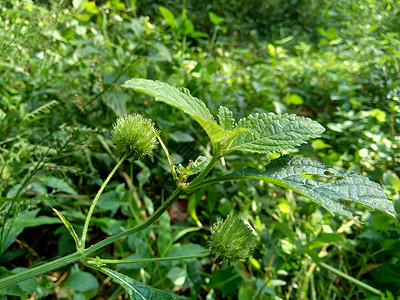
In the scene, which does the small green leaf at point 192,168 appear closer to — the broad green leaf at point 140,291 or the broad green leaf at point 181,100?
the broad green leaf at point 181,100

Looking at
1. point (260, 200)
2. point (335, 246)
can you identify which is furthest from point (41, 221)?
point (335, 246)

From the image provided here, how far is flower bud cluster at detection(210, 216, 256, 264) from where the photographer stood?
0.52 m

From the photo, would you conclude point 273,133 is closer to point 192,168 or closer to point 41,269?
point 192,168

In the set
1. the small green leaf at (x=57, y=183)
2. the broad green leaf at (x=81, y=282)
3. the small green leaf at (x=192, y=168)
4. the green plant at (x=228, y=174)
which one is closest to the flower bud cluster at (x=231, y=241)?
the green plant at (x=228, y=174)

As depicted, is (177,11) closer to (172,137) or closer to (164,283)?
(172,137)

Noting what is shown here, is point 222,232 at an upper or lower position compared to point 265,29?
upper

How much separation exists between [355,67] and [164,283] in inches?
71.7

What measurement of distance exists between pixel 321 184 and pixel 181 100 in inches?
9.6

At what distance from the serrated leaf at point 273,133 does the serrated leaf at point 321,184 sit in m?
0.04

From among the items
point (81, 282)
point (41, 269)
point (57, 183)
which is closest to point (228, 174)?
point (41, 269)

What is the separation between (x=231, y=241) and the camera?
0.52 metres

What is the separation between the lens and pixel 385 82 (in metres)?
1.79

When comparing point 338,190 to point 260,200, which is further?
point 260,200

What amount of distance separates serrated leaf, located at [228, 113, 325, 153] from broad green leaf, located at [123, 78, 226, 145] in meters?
0.06
